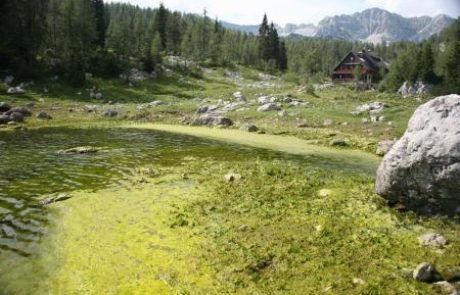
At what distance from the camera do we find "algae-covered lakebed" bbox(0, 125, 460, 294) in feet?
51.2

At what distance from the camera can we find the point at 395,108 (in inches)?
2329

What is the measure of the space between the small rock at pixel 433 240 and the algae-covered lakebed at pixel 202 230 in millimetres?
451

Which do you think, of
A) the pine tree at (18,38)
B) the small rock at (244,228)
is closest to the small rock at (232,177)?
the small rock at (244,228)

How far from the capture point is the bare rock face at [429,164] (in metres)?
19.8

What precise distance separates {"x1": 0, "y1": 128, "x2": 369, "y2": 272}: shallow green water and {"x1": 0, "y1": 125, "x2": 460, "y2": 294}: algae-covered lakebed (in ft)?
0.43

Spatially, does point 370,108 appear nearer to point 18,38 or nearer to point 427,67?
point 18,38

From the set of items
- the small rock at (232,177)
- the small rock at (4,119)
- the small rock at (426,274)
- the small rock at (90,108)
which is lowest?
the small rock at (426,274)

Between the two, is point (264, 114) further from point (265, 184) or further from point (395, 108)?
point (265, 184)

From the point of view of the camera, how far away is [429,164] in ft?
66.6

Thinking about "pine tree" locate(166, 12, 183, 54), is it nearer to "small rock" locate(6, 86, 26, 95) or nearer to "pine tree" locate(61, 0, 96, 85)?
"pine tree" locate(61, 0, 96, 85)

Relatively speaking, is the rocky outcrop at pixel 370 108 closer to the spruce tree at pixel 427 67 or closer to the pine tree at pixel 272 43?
the spruce tree at pixel 427 67

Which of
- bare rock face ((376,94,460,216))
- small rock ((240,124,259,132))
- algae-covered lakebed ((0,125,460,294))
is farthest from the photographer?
small rock ((240,124,259,132))

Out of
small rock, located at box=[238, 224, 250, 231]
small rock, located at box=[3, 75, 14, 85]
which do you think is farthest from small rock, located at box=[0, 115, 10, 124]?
small rock, located at box=[238, 224, 250, 231]

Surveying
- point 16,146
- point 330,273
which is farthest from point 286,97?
point 330,273
